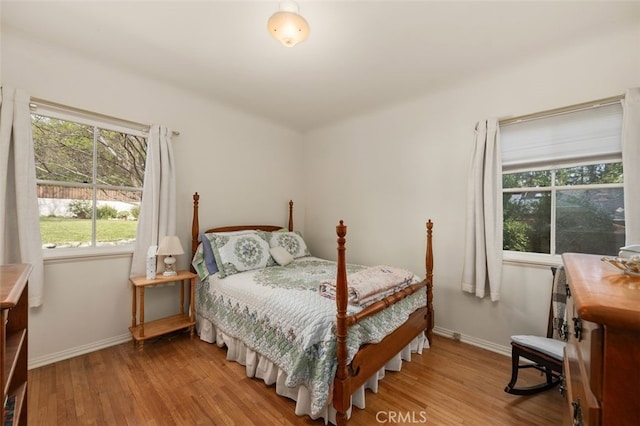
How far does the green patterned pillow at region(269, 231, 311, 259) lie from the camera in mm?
3275

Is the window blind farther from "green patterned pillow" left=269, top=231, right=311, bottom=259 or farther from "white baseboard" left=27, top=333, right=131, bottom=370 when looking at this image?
"white baseboard" left=27, top=333, right=131, bottom=370

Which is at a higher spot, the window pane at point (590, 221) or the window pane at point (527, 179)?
the window pane at point (527, 179)

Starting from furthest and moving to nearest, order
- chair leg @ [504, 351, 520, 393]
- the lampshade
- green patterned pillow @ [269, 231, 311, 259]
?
green patterned pillow @ [269, 231, 311, 259] < the lampshade < chair leg @ [504, 351, 520, 393]

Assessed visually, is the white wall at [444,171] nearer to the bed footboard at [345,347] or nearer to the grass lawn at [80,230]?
the bed footboard at [345,347]

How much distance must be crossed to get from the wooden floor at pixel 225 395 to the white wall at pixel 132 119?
1.01 ft

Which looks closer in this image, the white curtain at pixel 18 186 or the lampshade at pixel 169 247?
the white curtain at pixel 18 186

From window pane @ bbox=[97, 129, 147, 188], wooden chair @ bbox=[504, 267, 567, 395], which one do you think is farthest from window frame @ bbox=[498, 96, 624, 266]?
window pane @ bbox=[97, 129, 147, 188]

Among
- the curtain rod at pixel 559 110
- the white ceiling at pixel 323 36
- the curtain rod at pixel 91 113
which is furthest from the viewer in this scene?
the curtain rod at pixel 91 113

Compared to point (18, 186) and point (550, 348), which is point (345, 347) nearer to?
point (550, 348)

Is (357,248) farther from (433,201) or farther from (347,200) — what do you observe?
(433,201)

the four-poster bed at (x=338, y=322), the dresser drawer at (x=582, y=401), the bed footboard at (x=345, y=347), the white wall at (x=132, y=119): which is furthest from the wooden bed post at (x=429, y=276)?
the white wall at (x=132, y=119)

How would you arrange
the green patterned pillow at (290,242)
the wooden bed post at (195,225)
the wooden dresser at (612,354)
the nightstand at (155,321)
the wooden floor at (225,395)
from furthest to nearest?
the green patterned pillow at (290,242)
the wooden bed post at (195,225)
the nightstand at (155,321)
the wooden floor at (225,395)
the wooden dresser at (612,354)

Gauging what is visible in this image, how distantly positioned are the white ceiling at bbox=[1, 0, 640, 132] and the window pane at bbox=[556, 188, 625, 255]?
1.21 m

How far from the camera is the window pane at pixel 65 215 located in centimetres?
224
